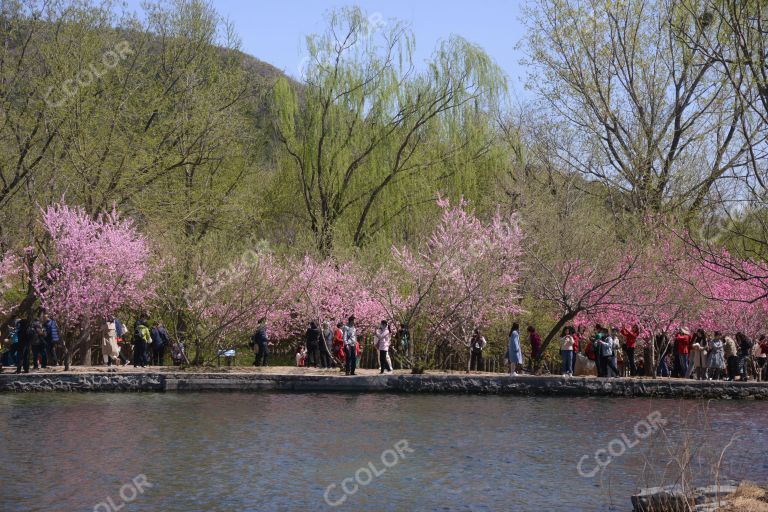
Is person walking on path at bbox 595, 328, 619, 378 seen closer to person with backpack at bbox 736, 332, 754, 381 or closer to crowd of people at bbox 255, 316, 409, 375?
person with backpack at bbox 736, 332, 754, 381

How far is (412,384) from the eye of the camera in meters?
27.9

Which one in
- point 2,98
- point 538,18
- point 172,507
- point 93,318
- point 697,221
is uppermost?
point 538,18

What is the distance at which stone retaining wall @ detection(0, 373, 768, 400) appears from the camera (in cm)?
2744

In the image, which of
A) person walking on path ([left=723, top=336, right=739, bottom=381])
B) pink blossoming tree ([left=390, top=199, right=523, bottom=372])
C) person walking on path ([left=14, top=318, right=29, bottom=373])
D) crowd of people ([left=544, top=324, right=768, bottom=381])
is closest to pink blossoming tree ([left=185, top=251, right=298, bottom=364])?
pink blossoming tree ([left=390, top=199, right=523, bottom=372])

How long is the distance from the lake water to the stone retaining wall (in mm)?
1696

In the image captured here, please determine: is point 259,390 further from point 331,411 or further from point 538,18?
point 538,18

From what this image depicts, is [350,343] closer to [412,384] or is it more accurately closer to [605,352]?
[412,384]

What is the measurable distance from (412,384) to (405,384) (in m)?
0.19

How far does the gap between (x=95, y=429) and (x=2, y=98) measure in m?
17.5

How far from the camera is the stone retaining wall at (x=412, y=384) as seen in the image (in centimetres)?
2744

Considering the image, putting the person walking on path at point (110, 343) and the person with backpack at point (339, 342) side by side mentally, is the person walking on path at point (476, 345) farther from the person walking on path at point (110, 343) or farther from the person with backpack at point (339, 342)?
the person walking on path at point (110, 343)

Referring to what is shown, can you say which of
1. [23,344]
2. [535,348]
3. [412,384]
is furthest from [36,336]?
[535,348]

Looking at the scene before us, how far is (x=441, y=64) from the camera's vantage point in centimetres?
4322

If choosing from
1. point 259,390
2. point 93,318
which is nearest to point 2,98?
point 93,318
